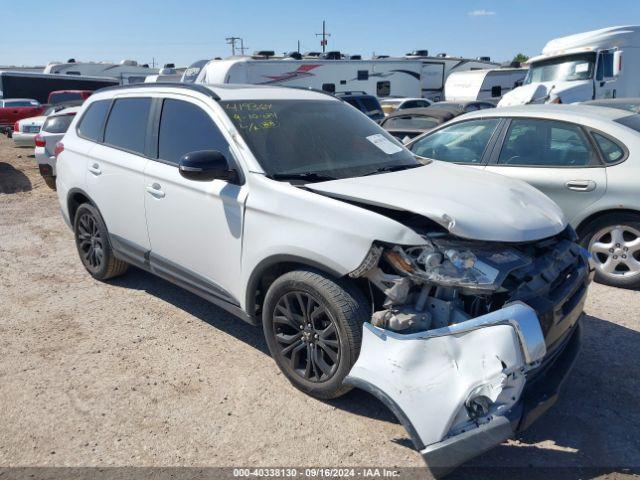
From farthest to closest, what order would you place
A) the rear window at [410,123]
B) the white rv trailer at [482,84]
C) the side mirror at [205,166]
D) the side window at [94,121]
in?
the white rv trailer at [482,84]
the rear window at [410,123]
the side window at [94,121]
the side mirror at [205,166]

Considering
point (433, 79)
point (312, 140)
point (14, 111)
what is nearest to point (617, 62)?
point (312, 140)

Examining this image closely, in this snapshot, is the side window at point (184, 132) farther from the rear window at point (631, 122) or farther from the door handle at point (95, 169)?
the rear window at point (631, 122)

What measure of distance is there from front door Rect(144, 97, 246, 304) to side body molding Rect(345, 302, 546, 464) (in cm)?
146

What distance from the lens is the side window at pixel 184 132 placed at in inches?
147

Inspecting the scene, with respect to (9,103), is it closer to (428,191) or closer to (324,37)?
(428,191)

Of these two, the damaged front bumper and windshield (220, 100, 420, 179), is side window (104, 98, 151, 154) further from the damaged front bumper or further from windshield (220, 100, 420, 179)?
the damaged front bumper

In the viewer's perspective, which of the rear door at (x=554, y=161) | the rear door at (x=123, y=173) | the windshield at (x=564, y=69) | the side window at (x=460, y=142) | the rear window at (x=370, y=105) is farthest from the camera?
the rear window at (x=370, y=105)

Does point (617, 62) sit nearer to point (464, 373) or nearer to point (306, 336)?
point (306, 336)

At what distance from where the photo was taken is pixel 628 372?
355 cm

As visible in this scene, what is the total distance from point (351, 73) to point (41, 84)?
16.5 metres

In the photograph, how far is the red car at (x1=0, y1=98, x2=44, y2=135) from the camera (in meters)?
21.9

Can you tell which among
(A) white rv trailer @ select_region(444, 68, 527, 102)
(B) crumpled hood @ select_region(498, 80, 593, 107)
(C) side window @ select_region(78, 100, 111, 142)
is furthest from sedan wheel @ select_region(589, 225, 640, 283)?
(A) white rv trailer @ select_region(444, 68, 527, 102)

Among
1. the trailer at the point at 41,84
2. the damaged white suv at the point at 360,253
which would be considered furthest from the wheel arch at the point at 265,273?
the trailer at the point at 41,84

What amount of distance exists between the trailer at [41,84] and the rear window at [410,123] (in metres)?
22.1
